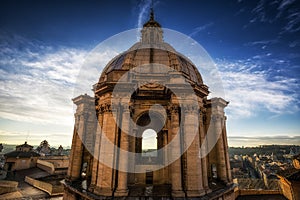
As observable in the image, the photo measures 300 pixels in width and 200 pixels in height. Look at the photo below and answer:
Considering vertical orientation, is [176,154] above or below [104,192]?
above

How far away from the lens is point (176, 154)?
437 inches

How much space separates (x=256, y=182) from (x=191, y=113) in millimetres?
29081

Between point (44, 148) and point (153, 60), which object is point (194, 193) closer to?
point (153, 60)

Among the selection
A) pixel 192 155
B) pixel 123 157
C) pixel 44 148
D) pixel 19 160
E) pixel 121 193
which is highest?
pixel 192 155

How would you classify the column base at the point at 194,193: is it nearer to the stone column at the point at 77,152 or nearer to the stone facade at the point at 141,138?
the stone facade at the point at 141,138

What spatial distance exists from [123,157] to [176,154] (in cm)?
326

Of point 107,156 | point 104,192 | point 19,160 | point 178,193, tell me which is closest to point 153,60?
point 107,156

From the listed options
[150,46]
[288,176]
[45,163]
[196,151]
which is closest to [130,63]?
[150,46]

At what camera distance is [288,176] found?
18.4m

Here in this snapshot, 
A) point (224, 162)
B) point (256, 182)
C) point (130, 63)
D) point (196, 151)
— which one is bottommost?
point (256, 182)

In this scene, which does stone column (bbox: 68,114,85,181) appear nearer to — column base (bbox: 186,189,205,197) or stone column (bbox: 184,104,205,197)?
stone column (bbox: 184,104,205,197)

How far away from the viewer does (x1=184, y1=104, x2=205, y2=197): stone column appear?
1058cm

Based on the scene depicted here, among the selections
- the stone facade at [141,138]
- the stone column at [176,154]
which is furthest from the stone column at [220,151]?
the stone column at [176,154]

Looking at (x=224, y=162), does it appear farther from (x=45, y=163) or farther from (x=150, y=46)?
(x=45, y=163)
